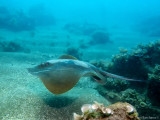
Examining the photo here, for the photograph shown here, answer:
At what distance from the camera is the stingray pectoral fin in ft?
9.21

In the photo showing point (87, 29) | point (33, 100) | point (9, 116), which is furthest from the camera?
point (87, 29)

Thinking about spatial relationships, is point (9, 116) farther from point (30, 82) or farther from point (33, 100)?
point (30, 82)

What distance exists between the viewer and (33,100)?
11.4ft

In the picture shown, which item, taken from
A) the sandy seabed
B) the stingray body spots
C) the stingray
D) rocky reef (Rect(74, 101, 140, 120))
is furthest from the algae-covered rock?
rocky reef (Rect(74, 101, 140, 120))

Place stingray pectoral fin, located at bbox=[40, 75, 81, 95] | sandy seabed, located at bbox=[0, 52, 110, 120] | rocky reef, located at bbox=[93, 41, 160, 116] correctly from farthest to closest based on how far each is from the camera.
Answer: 1. rocky reef, located at bbox=[93, 41, 160, 116]
2. sandy seabed, located at bbox=[0, 52, 110, 120]
3. stingray pectoral fin, located at bbox=[40, 75, 81, 95]

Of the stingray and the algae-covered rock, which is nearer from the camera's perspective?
the stingray

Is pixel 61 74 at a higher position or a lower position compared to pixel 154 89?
higher

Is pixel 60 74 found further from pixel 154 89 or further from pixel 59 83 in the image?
pixel 154 89

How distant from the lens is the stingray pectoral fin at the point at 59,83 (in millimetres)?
2807

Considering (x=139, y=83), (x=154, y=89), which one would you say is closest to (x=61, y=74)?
(x=154, y=89)

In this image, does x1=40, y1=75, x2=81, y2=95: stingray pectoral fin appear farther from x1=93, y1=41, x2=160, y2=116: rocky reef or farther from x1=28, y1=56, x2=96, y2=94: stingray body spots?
x1=93, y1=41, x2=160, y2=116: rocky reef

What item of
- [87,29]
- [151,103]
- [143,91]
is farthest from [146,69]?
[87,29]

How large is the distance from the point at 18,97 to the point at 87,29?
94.8 feet

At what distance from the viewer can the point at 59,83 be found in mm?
2889
